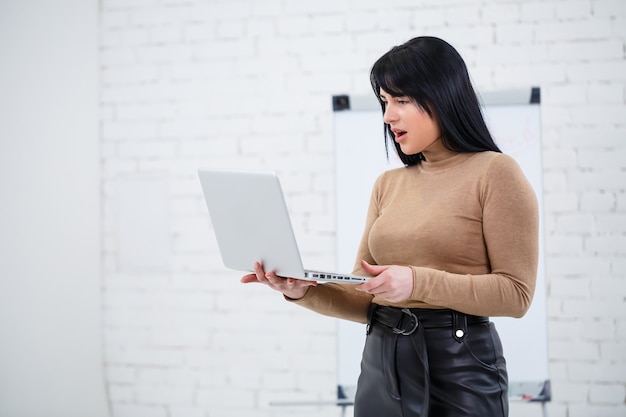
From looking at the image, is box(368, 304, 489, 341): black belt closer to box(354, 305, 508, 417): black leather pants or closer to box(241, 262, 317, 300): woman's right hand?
box(354, 305, 508, 417): black leather pants

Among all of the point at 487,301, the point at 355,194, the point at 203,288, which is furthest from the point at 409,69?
the point at 203,288

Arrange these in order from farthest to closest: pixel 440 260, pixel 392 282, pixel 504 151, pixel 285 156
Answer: pixel 285 156, pixel 504 151, pixel 440 260, pixel 392 282

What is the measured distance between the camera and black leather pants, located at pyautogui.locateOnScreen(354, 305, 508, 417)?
98 centimetres

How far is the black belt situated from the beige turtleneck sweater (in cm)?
2

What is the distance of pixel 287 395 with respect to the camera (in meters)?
2.20

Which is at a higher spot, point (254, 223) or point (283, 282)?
point (254, 223)

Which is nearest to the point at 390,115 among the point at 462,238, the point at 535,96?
the point at 462,238

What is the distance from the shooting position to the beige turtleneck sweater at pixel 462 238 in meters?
0.96

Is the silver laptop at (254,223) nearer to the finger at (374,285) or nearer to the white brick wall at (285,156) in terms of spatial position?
the finger at (374,285)

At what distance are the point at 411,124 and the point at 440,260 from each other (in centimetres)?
27

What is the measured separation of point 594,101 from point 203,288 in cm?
163

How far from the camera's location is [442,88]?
1069mm

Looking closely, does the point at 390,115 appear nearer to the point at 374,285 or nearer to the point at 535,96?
the point at 374,285

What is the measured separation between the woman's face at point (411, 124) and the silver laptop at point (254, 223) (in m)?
0.32
